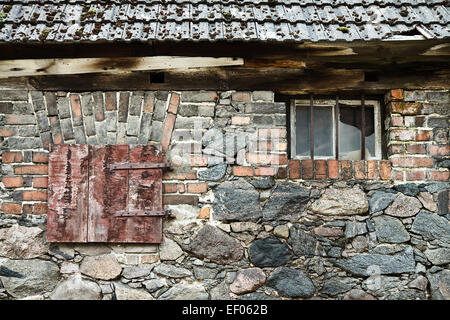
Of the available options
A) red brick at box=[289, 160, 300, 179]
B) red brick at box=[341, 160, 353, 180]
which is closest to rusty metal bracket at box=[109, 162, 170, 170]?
red brick at box=[289, 160, 300, 179]

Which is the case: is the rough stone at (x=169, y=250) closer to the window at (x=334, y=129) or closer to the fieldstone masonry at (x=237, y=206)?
the fieldstone masonry at (x=237, y=206)

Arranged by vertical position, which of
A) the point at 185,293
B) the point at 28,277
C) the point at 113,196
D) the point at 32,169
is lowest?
the point at 185,293

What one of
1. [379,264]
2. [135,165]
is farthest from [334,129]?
[135,165]

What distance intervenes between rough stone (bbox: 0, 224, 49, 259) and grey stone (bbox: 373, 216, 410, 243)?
2.52 metres

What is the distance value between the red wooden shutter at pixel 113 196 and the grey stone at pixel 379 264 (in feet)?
4.75

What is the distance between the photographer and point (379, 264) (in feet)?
10.8

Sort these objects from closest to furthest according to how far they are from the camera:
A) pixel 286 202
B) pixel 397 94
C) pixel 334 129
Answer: pixel 286 202 < pixel 397 94 < pixel 334 129

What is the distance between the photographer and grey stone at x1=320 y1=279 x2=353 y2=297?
10.8 feet

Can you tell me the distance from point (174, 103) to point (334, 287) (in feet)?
6.09

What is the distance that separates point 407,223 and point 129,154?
2.19m

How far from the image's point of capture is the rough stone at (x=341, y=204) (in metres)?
3.37

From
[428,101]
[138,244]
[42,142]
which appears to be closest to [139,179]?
[138,244]

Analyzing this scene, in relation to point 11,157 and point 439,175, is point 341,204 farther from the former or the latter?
point 11,157

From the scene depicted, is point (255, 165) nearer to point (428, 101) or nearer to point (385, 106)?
point (385, 106)
